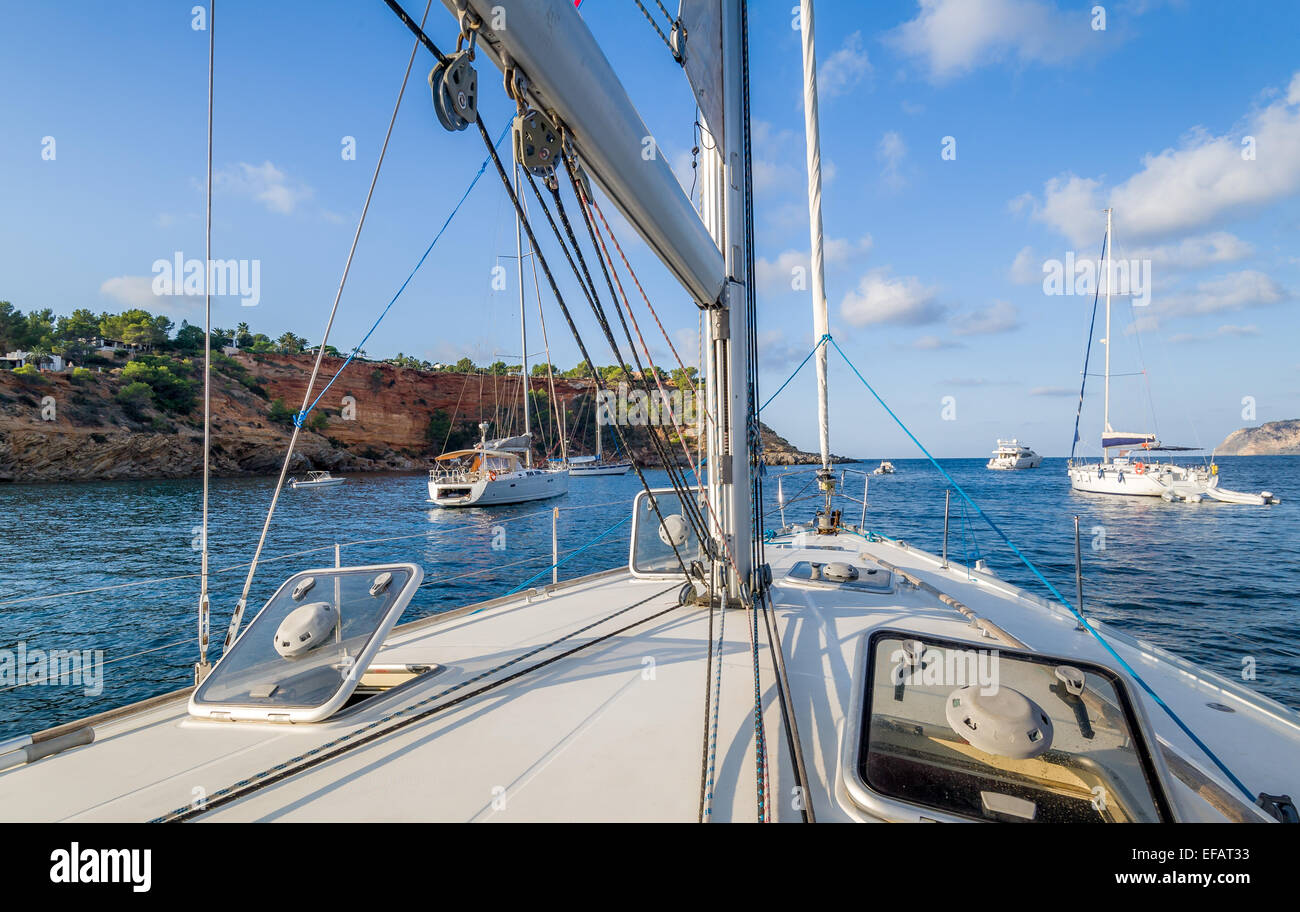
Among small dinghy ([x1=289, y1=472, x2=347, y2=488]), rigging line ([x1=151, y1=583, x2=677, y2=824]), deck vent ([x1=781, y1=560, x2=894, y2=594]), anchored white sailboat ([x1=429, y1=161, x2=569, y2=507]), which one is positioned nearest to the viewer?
rigging line ([x1=151, y1=583, x2=677, y2=824])

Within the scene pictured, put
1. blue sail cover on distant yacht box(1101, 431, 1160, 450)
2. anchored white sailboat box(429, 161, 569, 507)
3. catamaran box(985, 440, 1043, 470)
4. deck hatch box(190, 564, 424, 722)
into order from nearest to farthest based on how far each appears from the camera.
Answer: deck hatch box(190, 564, 424, 722) < anchored white sailboat box(429, 161, 569, 507) < blue sail cover on distant yacht box(1101, 431, 1160, 450) < catamaran box(985, 440, 1043, 470)

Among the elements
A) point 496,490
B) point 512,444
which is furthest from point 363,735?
point 512,444

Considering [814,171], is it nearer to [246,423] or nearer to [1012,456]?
[246,423]

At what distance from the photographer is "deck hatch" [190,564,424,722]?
2.51 meters

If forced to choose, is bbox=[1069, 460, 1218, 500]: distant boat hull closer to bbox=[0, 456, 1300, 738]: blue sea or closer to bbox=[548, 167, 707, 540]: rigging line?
bbox=[0, 456, 1300, 738]: blue sea

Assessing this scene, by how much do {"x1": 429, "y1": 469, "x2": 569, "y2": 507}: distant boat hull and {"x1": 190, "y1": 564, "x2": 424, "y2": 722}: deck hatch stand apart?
2597 cm

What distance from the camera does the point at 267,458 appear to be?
145 ft

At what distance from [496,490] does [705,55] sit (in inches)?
1068

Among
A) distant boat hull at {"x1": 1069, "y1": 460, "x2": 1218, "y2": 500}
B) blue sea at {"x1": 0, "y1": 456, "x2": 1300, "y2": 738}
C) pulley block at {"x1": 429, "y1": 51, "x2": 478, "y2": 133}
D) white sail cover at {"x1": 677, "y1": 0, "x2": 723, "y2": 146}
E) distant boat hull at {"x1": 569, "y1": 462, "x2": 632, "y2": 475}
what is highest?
white sail cover at {"x1": 677, "y1": 0, "x2": 723, "y2": 146}

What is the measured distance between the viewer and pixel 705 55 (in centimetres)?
352

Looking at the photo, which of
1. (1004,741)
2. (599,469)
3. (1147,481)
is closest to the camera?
(1004,741)

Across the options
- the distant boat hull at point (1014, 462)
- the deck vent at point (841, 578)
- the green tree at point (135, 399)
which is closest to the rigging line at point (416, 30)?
the deck vent at point (841, 578)

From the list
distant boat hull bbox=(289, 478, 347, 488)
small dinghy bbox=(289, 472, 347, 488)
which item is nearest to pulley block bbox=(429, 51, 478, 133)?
small dinghy bbox=(289, 472, 347, 488)

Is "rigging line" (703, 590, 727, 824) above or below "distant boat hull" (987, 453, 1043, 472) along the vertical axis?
below
